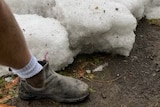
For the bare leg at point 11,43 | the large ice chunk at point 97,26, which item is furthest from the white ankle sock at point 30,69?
the large ice chunk at point 97,26

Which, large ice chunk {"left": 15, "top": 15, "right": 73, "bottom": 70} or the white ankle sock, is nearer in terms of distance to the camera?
the white ankle sock

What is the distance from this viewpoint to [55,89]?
2.50 m

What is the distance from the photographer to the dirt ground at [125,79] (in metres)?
2.46

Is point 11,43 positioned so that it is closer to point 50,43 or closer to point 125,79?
point 50,43

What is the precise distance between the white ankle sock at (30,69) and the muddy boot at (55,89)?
8 cm

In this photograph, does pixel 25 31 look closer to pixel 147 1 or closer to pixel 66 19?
pixel 66 19

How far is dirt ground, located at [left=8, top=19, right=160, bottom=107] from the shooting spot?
2459 mm

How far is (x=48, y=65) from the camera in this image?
246 cm

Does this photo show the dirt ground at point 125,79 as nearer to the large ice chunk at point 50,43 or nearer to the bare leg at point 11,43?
the large ice chunk at point 50,43

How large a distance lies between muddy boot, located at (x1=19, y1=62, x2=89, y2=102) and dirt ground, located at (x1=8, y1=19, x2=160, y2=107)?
0.04m

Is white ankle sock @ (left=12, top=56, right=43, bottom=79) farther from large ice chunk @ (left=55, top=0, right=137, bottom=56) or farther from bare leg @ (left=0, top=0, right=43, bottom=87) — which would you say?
large ice chunk @ (left=55, top=0, right=137, bottom=56)

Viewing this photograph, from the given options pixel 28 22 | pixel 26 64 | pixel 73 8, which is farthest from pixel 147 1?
pixel 26 64

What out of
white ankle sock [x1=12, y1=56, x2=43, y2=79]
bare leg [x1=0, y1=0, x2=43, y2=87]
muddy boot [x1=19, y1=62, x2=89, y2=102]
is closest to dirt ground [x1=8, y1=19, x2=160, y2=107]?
muddy boot [x1=19, y1=62, x2=89, y2=102]

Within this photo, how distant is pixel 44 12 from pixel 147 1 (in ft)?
2.87
